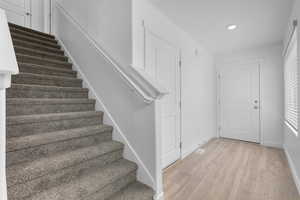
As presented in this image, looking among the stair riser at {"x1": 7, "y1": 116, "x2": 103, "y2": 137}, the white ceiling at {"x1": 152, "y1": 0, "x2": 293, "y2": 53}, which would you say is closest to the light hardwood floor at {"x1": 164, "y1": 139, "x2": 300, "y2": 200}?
the stair riser at {"x1": 7, "y1": 116, "x2": 103, "y2": 137}

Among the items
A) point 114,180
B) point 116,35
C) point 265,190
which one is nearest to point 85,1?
point 116,35

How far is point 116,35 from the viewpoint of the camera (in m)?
1.73

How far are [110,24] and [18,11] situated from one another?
9.12ft

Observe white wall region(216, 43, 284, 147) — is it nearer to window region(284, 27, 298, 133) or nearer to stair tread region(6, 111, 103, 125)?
window region(284, 27, 298, 133)

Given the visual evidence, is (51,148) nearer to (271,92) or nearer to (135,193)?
(135,193)

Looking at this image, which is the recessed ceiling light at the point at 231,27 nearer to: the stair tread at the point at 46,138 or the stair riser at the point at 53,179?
the stair tread at the point at 46,138

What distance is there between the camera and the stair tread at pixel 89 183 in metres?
1.02

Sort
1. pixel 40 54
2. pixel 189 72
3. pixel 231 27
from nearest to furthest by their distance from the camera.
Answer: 1. pixel 40 54
2. pixel 231 27
3. pixel 189 72

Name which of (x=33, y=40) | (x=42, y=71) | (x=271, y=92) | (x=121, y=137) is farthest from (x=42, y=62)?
(x=271, y=92)

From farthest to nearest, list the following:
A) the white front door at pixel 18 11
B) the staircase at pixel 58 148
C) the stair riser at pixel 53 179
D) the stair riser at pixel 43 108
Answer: the white front door at pixel 18 11 < the stair riser at pixel 43 108 < the staircase at pixel 58 148 < the stair riser at pixel 53 179

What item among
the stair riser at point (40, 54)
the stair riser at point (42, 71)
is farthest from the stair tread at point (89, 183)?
the stair riser at point (40, 54)

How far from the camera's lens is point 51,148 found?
1.29 metres

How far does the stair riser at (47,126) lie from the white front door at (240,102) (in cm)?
361

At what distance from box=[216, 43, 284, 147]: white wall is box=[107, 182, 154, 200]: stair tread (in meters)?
3.49
